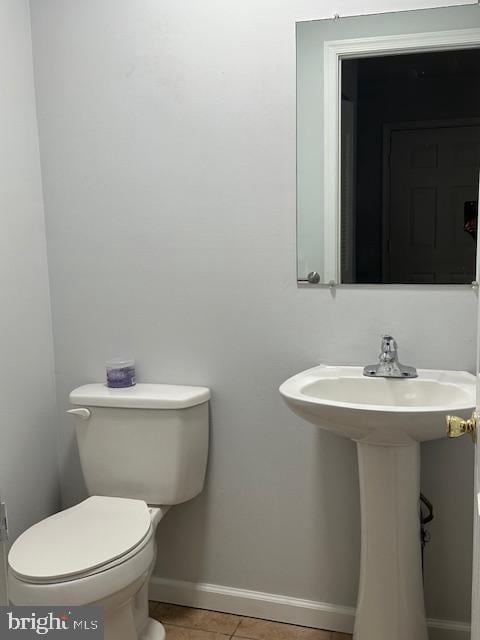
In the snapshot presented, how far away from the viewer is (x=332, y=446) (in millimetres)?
1995

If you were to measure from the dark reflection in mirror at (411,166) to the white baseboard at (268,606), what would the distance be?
106 centimetres

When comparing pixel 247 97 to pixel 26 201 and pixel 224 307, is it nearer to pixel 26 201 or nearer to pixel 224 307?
pixel 224 307

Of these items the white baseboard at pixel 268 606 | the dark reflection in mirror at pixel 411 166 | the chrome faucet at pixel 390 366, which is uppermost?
the dark reflection in mirror at pixel 411 166

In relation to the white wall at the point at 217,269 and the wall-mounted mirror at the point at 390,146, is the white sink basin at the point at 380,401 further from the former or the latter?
the wall-mounted mirror at the point at 390,146

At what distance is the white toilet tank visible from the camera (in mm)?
1988

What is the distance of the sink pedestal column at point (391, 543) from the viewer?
171cm

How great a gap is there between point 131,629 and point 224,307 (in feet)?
3.24

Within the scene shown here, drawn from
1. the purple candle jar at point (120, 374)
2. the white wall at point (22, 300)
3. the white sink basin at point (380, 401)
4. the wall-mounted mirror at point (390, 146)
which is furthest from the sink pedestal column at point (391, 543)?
the white wall at point (22, 300)

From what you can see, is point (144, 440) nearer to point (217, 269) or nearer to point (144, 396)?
point (144, 396)

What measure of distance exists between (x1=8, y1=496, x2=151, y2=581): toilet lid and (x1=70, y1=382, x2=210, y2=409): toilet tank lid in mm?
300

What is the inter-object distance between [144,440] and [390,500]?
0.78 m

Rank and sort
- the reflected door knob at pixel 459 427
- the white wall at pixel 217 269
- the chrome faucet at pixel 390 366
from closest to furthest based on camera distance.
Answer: the reflected door knob at pixel 459 427, the chrome faucet at pixel 390 366, the white wall at pixel 217 269

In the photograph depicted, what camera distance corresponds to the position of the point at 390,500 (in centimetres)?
171

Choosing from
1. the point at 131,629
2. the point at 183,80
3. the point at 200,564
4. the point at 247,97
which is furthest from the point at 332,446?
the point at 183,80
